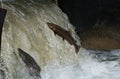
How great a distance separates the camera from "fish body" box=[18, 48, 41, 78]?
4.42 metres

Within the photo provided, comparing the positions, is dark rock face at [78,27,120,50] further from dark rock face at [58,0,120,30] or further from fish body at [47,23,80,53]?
fish body at [47,23,80,53]

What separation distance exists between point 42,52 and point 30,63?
2.41ft

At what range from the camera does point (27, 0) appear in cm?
636

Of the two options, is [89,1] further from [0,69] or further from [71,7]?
[0,69]

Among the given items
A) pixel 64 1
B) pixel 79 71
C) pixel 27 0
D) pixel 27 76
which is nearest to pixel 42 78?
pixel 27 76

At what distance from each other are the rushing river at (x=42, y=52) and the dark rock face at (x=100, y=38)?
53cm

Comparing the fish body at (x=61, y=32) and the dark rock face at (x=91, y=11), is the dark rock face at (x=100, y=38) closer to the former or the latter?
the dark rock face at (x=91, y=11)

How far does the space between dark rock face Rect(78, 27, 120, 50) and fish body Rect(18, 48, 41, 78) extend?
2.53m

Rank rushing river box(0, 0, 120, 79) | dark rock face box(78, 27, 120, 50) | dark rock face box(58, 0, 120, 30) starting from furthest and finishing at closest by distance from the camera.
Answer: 1. dark rock face box(58, 0, 120, 30)
2. dark rock face box(78, 27, 120, 50)
3. rushing river box(0, 0, 120, 79)

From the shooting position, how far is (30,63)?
448cm

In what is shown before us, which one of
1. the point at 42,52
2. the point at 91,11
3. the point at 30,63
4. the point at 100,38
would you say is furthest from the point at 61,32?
the point at 91,11

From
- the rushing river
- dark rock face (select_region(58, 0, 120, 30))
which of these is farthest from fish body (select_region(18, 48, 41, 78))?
dark rock face (select_region(58, 0, 120, 30))

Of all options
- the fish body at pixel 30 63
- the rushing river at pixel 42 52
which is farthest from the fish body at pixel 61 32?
the fish body at pixel 30 63

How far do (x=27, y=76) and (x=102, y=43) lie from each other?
3164 millimetres
